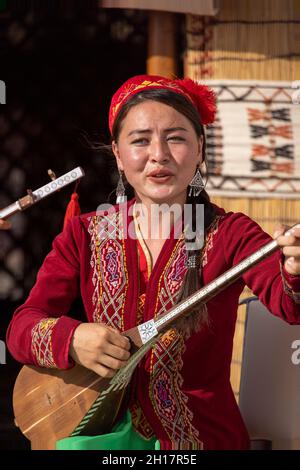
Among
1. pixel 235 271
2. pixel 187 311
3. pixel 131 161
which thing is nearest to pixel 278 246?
pixel 235 271

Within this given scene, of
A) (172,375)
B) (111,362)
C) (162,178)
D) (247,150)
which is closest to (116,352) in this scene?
(111,362)

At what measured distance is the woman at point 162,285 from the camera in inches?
83.0

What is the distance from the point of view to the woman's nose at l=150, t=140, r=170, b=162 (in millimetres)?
2137

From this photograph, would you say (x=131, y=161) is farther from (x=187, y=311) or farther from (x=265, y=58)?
(x=265, y=58)

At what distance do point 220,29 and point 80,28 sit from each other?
197 centimetres

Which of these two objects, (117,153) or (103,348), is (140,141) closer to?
(117,153)

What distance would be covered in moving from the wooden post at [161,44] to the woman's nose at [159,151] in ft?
5.24

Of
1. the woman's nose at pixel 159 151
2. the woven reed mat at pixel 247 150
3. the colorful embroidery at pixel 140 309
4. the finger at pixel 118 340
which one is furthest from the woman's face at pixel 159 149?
the woven reed mat at pixel 247 150

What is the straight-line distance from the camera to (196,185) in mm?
2252

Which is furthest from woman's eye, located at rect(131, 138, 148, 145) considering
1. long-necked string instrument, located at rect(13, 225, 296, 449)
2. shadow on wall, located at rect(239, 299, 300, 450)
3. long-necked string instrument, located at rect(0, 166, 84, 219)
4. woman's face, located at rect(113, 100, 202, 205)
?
shadow on wall, located at rect(239, 299, 300, 450)

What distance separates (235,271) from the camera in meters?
1.95

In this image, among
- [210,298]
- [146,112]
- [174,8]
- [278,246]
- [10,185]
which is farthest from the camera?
[10,185]

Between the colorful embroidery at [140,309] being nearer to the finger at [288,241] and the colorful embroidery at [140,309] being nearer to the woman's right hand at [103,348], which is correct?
the woman's right hand at [103,348]

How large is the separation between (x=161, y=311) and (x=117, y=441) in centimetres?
30
